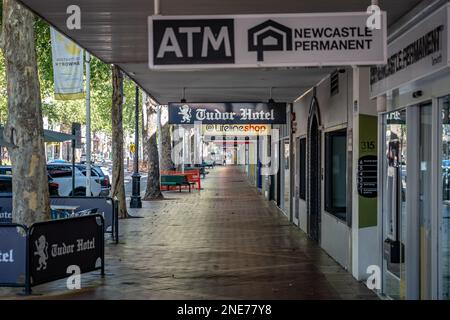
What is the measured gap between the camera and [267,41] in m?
5.55

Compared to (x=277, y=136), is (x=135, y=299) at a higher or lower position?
lower

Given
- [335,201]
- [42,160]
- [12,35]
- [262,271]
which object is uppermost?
[12,35]

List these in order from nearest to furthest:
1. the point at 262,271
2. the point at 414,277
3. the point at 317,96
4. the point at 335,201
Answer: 1. the point at 414,277
2. the point at 262,271
3. the point at 335,201
4. the point at 317,96

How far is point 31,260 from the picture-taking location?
8.42 meters

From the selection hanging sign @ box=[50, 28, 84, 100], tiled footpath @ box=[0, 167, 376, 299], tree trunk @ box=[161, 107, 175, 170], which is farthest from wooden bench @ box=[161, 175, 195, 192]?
hanging sign @ box=[50, 28, 84, 100]

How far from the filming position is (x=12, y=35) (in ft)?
38.0

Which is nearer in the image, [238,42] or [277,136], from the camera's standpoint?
[238,42]

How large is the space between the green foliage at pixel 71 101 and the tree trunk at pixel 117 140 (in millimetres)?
2679

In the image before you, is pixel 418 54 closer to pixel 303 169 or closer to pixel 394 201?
pixel 394 201

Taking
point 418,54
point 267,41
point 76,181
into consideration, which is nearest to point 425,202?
point 418,54
